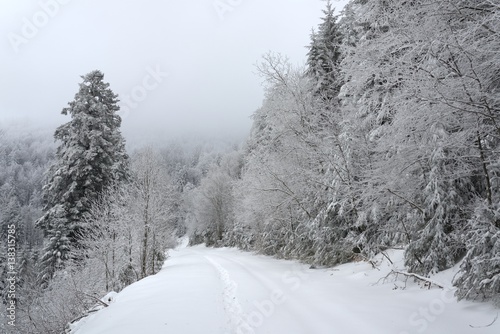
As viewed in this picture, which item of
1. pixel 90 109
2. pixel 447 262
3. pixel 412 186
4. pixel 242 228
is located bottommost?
pixel 242 228

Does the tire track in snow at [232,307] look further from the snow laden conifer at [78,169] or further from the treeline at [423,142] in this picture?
the snow laden conifer at [78,169]

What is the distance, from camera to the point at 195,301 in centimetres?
889

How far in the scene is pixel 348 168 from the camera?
43.1 ft

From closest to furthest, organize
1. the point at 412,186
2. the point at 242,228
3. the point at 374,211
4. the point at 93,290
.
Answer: the point at 412,186 < the point at 374,211 < the point at 93,290 < the point at 242,228

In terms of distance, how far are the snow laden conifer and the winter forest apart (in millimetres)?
86

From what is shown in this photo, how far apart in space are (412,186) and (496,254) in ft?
11.7

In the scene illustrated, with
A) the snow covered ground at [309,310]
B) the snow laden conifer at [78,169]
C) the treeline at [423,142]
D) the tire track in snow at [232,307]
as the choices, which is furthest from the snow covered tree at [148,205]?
the treeline at [423,142]

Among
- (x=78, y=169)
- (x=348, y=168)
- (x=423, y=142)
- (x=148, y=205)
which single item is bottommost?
(x=148, y=205)

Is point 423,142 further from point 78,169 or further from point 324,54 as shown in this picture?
point 78,169

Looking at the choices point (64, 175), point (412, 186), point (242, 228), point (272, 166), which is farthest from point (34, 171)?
point (412, 186)

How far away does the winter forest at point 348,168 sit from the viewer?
219 inches

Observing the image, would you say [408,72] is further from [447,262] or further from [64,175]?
[64,175]

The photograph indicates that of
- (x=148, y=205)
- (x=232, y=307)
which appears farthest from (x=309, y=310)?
(x=148, y=205)

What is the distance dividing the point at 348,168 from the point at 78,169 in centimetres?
1665
